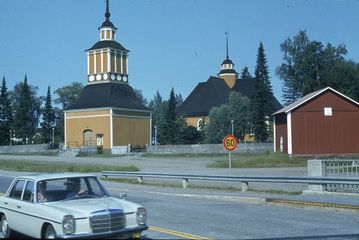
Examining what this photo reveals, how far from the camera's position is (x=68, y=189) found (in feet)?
30.9

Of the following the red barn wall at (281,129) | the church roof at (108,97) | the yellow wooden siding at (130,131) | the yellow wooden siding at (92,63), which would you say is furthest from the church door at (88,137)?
the red barn wall at (281,129)

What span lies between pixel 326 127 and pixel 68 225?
47.7 metres

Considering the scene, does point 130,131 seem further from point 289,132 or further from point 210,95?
point 289,132

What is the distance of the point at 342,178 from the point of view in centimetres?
1747

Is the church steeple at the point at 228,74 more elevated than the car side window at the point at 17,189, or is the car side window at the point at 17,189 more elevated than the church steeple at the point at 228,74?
the church steeple at the point at 228,74

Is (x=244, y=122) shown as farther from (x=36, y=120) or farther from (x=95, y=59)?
(x=36, y=120)

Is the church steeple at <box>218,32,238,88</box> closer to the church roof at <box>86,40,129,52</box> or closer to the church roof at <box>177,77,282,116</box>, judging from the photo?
the church roof at <box>177,77,282,116</box>

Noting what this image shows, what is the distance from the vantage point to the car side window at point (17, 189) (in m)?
9.96

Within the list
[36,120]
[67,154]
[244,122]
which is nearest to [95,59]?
[67,154]

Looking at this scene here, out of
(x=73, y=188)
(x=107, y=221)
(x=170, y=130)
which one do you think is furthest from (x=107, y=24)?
(x=107, y=221)

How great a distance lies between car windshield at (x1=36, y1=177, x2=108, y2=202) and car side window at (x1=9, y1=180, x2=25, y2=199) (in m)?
0.70

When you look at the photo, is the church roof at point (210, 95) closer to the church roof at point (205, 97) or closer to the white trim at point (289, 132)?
the church roof at point (205, 97)

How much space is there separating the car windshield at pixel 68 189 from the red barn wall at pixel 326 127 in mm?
44786

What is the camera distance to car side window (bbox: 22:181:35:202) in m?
9.40
